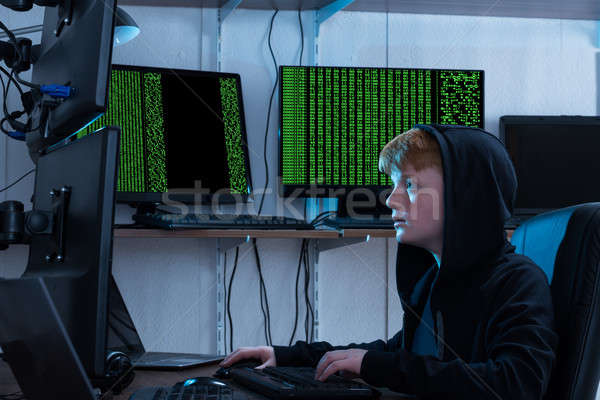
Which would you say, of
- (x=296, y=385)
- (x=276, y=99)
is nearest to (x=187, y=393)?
(x=296, y=385)

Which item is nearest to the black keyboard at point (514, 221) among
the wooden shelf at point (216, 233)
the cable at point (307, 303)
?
the wooden shelf at point (216, 233)

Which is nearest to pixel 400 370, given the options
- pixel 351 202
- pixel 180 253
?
pixel 351 202

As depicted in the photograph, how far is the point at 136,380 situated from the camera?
35.1 inches

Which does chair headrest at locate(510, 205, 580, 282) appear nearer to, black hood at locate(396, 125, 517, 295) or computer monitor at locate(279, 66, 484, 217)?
black hood at locate(396, 125, 517, 295)

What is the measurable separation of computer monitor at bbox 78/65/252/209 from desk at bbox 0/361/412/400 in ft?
3.52

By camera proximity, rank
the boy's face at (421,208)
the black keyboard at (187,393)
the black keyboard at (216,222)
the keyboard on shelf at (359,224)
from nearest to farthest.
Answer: the black keyboard at (187,393) < the boy's face at (421,208) < the black keyboard at (216,222) < the keyboard on shelf at (359,224)

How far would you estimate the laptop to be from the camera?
99 cm

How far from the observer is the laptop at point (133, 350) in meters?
0.99

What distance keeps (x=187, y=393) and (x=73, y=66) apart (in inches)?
15.7

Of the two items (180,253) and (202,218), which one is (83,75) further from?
(180,253)

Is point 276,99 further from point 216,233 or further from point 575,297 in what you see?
point 575,297

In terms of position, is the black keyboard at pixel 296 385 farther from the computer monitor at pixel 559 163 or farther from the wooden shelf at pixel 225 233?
the computer monitor at pixel 559 163

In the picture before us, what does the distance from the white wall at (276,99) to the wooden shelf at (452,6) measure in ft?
0.11

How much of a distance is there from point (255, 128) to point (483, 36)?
1003 millimetres
